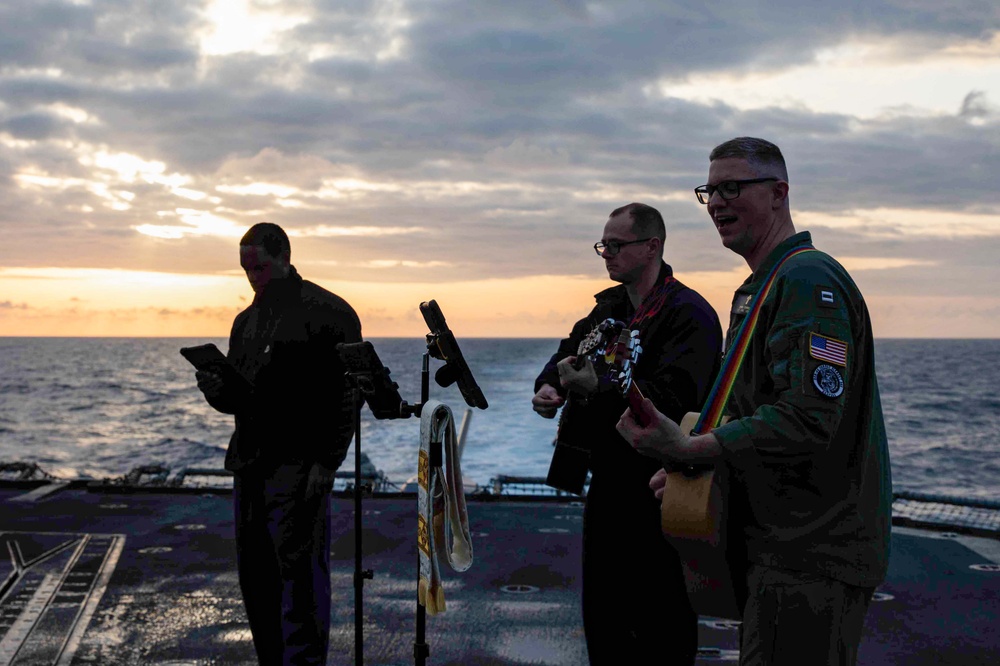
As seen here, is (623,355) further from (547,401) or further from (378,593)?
(378,593)

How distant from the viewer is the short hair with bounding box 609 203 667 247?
436 cm

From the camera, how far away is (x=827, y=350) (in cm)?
250

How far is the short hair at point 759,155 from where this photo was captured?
2830 mm

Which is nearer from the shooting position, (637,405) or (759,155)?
(637,405)

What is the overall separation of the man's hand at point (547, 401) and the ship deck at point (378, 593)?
257 centimetres

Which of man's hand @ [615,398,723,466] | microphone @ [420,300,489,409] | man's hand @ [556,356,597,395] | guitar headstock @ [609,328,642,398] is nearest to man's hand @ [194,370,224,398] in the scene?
microphone @ [420,300,489,409]

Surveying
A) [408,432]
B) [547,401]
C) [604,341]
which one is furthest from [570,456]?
[408,432]

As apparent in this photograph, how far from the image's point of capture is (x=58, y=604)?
7402mm

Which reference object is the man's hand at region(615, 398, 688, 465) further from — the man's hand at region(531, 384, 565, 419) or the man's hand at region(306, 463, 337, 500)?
the man's hand at region(306, 463, 337, 500)

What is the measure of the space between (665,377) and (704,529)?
1401 mm

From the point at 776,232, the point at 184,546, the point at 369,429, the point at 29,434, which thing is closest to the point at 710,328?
the point at 776,232

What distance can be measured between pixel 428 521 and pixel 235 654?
3049 millimetres

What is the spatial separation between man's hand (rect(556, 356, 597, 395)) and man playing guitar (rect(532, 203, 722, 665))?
43cm

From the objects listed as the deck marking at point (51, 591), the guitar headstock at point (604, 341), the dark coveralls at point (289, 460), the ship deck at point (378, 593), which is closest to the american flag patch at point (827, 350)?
the guitar headstock at point (604, 341)
